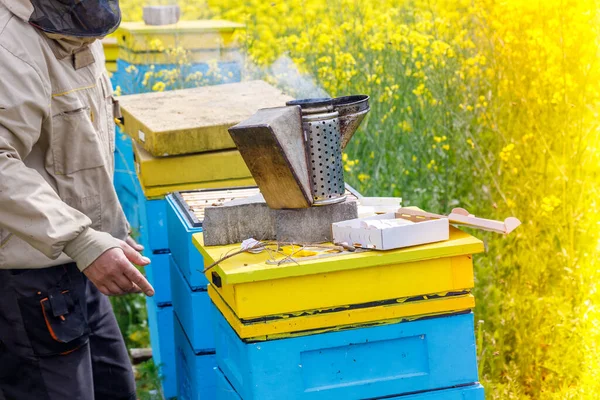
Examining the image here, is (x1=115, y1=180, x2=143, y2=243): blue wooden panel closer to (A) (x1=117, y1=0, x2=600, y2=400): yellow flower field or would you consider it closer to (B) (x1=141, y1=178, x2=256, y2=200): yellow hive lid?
(A) (x1=117, y1=0, x2=600, y2=400): yellow flower field

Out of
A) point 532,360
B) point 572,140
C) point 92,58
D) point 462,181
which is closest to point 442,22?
point 462,181

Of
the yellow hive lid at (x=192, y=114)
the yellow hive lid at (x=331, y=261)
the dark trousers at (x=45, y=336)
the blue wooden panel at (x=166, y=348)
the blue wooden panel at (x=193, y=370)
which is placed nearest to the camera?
the yellow hive lid at (x=331, y=261)

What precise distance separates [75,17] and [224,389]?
116 centimetres

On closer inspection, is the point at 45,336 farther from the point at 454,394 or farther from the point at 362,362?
the point at 454,394

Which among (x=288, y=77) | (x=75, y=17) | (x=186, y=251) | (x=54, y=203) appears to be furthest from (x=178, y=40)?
(x=54, y=203)

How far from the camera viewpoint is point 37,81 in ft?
8.12

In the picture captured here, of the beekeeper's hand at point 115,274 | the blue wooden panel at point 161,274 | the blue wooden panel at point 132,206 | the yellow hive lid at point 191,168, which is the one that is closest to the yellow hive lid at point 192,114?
the yellow hive lid at point 191,168

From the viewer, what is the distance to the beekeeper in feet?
7.84

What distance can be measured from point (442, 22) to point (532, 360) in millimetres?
2193

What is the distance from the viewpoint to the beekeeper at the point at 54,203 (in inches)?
94.0

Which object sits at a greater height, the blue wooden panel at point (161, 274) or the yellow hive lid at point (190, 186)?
the yellow hive lid at point (190, 186)

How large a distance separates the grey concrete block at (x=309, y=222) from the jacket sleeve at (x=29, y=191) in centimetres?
46

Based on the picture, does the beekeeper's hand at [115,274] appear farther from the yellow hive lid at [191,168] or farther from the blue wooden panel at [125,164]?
the blue wooden panel at [125,164]

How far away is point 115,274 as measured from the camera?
96.0 inches
